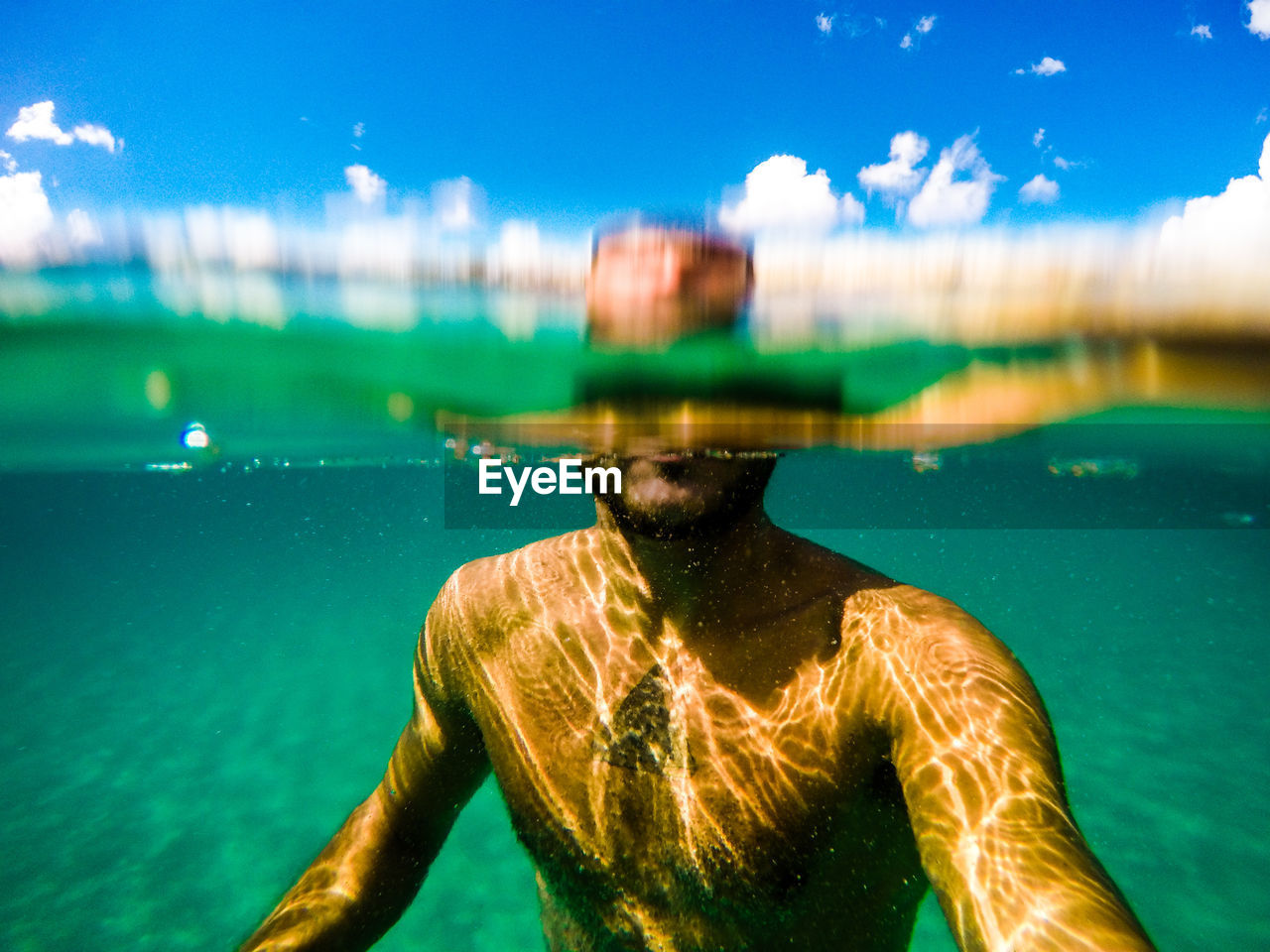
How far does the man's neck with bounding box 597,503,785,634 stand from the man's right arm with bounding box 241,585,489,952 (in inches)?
41.8

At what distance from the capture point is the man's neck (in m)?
2.37

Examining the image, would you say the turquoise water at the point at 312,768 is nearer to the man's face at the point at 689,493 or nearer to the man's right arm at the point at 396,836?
the man's right arm at the point at 396,836

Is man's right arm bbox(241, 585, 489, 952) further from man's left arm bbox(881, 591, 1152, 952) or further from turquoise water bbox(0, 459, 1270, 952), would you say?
man's left arm bbox(881, 591, 1152, 952)

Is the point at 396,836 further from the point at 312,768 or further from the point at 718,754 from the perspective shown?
the point at 312,768

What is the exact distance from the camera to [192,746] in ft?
40.9

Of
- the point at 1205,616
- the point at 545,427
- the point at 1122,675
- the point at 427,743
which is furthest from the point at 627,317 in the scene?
the point at 1205,616

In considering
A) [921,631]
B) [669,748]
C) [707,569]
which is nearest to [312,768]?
[669,748]

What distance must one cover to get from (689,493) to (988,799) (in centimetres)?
130

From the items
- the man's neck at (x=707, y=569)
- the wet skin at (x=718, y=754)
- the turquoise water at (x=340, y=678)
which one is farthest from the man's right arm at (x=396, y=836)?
the turquoise water at (x=340, y=678)

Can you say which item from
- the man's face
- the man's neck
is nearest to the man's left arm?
the man's neck

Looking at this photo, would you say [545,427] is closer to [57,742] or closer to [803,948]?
[803,948]

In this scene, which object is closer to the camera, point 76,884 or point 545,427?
point 545,427

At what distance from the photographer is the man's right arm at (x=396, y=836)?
248 centimetres

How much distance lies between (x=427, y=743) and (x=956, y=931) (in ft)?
→ 7.06
